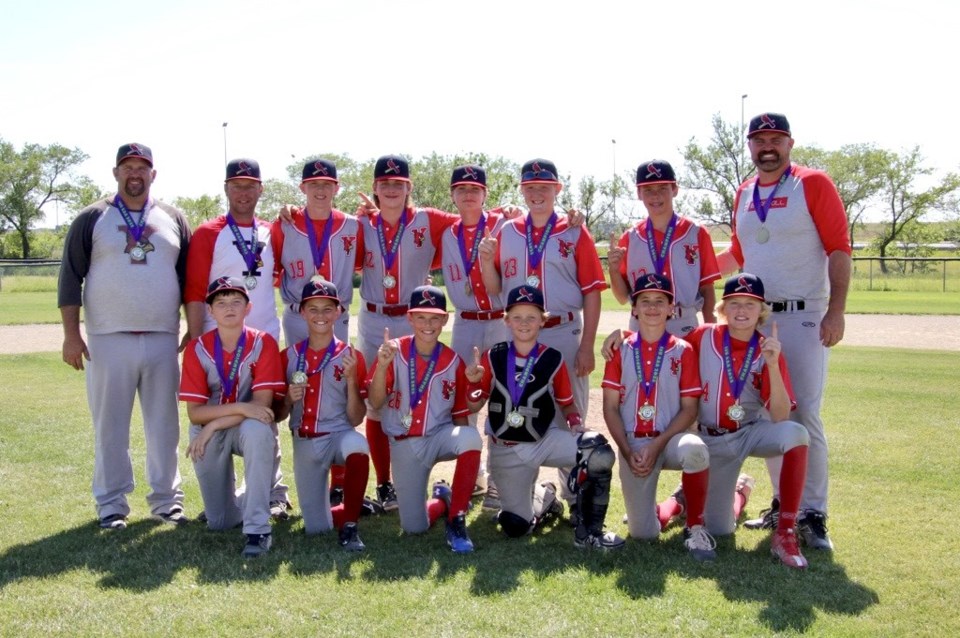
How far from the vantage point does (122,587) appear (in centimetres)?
436

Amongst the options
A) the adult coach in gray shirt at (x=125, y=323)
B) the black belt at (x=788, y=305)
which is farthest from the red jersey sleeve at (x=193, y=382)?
the black belt at (x=788, y=305)

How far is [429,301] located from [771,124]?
7.80ft

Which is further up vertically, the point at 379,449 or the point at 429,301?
the point at 429,301

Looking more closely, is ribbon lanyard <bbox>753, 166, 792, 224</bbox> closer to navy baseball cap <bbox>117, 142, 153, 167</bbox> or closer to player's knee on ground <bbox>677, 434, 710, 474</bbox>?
player's knee on ground <bbox>677, 434, 710, 474</bbox>

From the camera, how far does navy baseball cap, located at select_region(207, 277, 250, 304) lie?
5.31m

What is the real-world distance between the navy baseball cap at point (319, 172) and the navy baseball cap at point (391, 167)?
313 mm

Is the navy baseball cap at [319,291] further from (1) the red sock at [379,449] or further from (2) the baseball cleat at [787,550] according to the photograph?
(2) the baseball cleat at [787,550]

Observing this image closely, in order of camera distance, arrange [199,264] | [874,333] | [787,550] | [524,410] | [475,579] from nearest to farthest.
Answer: [475,579]
[787,550]
[524,410]
[199,264]
[874,333]

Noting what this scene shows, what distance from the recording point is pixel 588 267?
19.1 feet

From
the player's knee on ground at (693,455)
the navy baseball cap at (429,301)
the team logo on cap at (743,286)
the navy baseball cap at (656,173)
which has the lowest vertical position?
the player's knee on ground at (693,455)

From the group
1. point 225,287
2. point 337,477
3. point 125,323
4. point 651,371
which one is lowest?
point 337,477

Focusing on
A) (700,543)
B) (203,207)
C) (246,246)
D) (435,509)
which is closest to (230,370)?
(246,246)

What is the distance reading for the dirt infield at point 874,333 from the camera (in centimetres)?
1550

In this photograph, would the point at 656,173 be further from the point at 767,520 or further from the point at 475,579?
the point at 475,579
